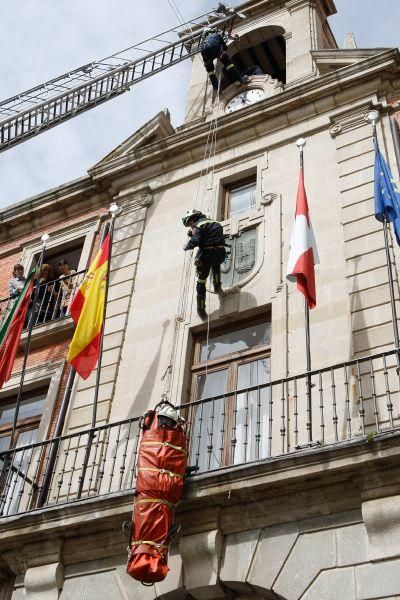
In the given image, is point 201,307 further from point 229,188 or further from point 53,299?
point 53,299

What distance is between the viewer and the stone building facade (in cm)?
903

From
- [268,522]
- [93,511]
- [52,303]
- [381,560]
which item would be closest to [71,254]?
[52,303]

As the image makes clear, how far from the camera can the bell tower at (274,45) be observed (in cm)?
1831

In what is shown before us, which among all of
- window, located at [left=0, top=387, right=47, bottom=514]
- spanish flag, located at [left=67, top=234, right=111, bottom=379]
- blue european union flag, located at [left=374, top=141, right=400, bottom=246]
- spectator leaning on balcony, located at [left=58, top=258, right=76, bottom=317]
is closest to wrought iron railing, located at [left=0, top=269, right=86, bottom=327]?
spectator leaning on balcony, located at [left=58, top=258, right=76, bottom=317]

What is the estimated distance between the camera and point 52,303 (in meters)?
16.5

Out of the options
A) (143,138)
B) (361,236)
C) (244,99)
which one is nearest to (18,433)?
(361,236)

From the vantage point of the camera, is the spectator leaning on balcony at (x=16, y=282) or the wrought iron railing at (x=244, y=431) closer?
the wrought iron railing at (x=244, y=431)

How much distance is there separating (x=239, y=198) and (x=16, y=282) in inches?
198

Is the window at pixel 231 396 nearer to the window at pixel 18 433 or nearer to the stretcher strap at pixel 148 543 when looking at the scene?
the stretcher strap at pixel 148 543

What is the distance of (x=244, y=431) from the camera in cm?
1121

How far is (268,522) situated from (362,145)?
7.67m

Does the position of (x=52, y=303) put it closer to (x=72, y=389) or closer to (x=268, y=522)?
(x=72, y=389)

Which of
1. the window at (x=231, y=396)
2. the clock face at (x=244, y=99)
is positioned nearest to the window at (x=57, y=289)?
the window at (x=231, y=396)

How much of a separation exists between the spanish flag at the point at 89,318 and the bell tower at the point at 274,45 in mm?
6438
